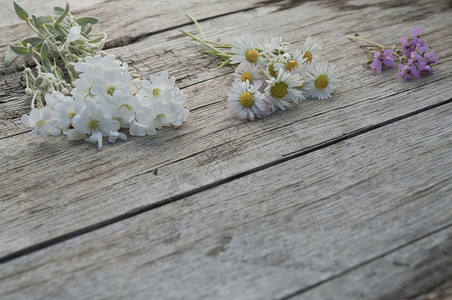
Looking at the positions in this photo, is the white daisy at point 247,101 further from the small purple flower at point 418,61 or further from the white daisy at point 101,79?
the small purple flower at point 418,61

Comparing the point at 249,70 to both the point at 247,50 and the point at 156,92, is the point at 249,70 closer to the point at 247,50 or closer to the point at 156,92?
the point at 247,50

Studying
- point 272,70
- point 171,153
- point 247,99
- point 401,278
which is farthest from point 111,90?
point 401,278

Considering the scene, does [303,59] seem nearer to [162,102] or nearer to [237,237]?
[162,102]

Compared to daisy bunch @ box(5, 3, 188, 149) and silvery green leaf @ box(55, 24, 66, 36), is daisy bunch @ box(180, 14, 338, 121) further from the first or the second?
silvery green leaf @ box(55, 24, 66, 36)

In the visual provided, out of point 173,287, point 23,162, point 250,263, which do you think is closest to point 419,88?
point 250,263

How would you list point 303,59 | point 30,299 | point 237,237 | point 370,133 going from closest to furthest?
1. point 30,299
2. point 237,237
3. point 370,133
4. point 303,59

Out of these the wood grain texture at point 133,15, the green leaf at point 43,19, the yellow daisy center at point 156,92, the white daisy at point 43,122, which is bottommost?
the wood grain texture at point 133,15

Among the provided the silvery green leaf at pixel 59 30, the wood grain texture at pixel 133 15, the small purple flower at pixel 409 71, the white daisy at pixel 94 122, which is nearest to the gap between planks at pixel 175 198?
the small purple flower at pixel 409 71
